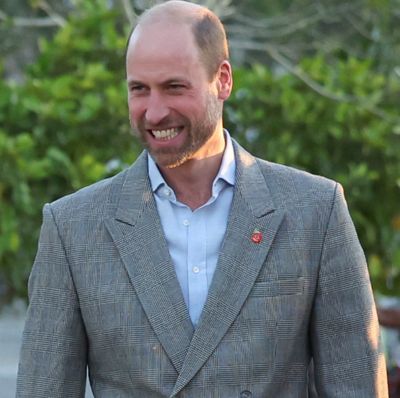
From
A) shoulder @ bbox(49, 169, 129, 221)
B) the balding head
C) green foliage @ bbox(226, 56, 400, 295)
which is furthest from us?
green foliage @ bbox(226, 56, 400, 295)

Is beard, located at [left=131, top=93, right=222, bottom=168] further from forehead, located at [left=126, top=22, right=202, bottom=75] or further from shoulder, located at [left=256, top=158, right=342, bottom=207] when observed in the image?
shoulder, located at [left=256, top=158, right=342, bottom=207]

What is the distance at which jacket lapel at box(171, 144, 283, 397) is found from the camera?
356 cm

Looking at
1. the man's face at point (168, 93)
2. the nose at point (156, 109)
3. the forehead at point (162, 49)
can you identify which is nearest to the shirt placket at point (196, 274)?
the man's face at point (168, 93)

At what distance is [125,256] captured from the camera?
12.1 ft

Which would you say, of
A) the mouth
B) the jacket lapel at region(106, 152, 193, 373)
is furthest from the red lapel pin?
the mouth

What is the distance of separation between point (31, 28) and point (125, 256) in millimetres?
6859

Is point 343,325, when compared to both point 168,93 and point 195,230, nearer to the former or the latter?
point 195,230

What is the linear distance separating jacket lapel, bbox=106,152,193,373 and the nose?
0.30 meters

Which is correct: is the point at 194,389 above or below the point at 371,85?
below

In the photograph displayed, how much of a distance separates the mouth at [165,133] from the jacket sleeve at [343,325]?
489 millimetres

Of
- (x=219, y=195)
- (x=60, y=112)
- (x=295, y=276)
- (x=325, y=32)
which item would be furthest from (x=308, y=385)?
(x=325, y=32)

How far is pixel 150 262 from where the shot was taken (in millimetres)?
3645

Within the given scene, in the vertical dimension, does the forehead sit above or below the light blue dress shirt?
above

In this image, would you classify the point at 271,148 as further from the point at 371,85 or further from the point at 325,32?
the point at 325,32
